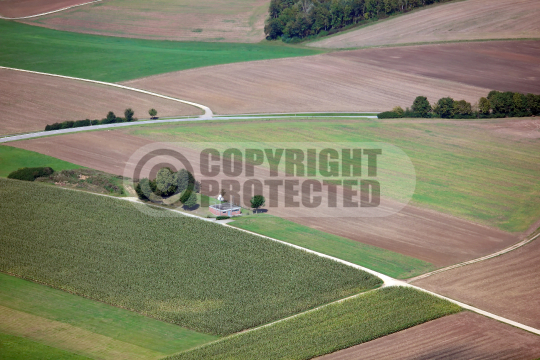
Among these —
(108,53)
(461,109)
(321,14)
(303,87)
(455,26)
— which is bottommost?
(461,109)

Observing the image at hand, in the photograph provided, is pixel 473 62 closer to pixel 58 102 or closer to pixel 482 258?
pixel 482 258

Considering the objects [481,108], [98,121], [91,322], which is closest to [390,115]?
[481,108]

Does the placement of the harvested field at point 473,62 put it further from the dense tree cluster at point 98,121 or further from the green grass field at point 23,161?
the green grass field at point 23,161

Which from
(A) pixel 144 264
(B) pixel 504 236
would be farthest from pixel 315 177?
(A) pixel 144 264

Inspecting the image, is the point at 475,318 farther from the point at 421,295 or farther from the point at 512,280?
the point at 512,280

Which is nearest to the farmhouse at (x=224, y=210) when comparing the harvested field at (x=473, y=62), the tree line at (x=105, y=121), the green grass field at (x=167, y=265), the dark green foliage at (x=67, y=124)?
the green grass field at (x=167, y=265)

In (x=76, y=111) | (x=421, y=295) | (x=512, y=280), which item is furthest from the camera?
(x=76, y=111)

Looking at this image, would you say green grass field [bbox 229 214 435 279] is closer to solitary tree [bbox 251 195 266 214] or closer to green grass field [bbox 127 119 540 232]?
solitary tree [bbox 251 195 266 214]
